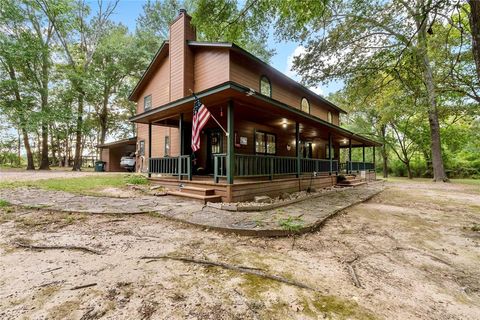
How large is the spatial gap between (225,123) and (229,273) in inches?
304

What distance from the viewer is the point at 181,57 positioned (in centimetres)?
1042

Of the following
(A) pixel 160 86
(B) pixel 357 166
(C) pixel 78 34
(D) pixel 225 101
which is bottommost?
(B) pixel 357 166

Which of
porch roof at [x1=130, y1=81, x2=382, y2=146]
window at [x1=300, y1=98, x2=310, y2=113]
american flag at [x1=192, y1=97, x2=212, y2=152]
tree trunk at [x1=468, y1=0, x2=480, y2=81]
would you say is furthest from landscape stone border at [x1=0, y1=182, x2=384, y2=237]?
window at [x1=300, y1=98, x2=310, y2=113]

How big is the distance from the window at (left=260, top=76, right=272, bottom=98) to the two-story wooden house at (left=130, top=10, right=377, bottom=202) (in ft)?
0.16

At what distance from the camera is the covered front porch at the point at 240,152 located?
6434 mm

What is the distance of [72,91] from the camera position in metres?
19.1

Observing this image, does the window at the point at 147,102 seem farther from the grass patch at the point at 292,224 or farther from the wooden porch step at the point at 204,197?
the grass patch at the point at 292,224

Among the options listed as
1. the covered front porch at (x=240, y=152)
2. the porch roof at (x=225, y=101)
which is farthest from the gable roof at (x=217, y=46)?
the covered front porch at (x=240, y=152)

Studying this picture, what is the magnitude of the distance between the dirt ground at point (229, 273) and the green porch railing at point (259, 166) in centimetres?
267

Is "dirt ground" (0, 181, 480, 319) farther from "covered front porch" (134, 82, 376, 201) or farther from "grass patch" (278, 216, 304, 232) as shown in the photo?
"covered front porch" (134, 82, 376, 201)

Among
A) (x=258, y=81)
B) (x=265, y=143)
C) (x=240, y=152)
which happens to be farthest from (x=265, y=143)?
A: (x=258, y=81)

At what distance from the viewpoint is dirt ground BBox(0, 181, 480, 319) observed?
73.5 inches

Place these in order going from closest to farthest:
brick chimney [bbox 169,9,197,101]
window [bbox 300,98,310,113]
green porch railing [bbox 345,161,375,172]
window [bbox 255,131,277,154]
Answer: brick chimney [bbox 169,9,197,101] → window [bbox 255,131,277,154] → window [bbox 300,98,310,113] → green porch railing [bbox 345,161,375,172]

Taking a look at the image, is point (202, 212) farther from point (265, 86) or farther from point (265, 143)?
point (265, 86)
